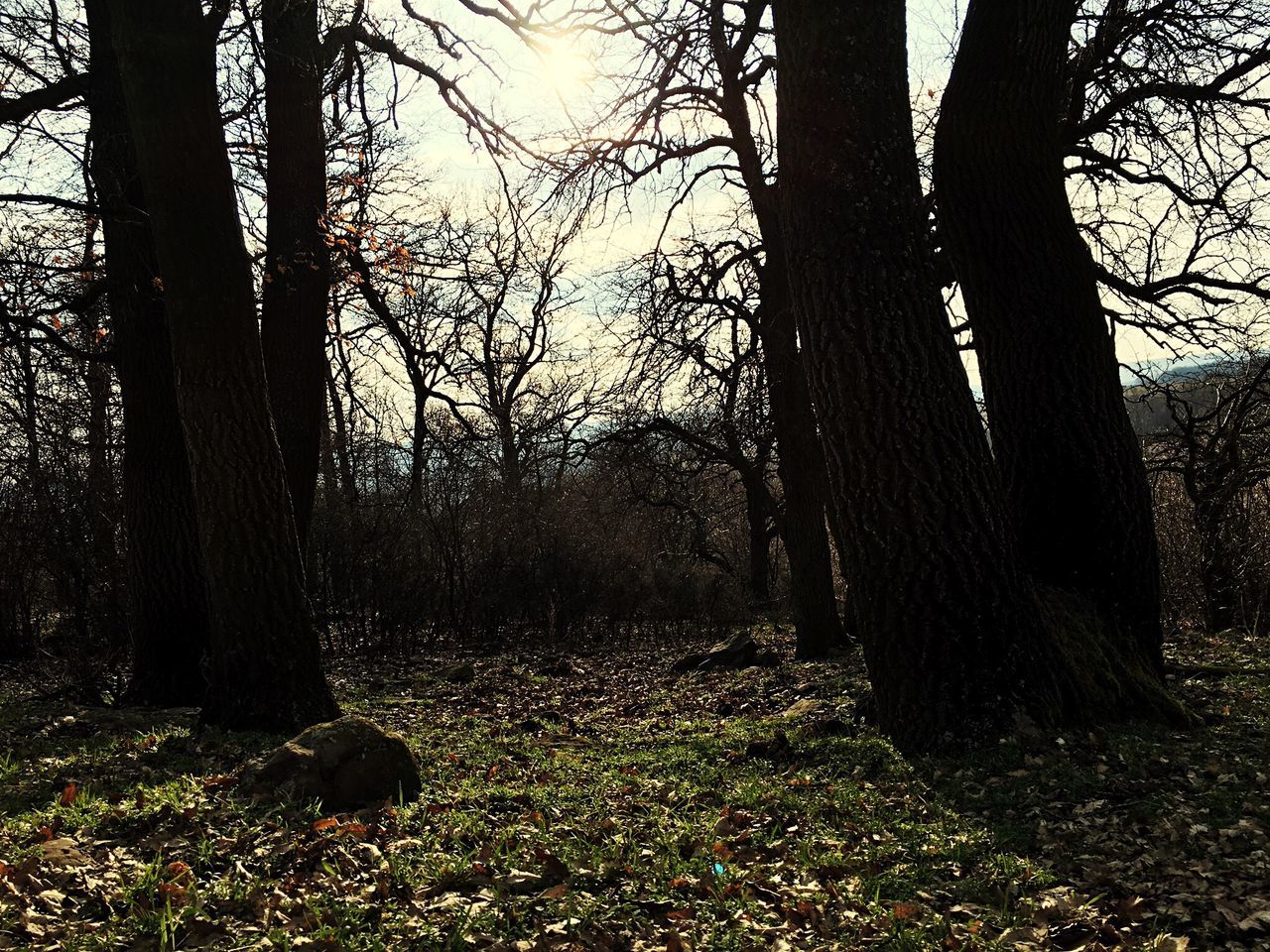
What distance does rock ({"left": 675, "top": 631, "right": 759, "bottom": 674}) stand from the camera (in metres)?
11.8

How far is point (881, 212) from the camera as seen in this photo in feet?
17.4

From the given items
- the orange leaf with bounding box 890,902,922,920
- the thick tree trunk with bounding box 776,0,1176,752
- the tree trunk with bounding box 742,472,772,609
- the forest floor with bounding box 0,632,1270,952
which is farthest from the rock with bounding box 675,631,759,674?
the tree trunk with bounding box 742,472,772,609

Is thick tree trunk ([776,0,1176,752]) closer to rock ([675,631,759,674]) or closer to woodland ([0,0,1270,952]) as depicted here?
woodland ([0,0,1270,952])

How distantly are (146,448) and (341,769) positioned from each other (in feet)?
14.5

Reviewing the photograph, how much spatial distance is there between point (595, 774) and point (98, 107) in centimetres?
711

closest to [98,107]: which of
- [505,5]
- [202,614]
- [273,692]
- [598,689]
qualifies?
[505,5]

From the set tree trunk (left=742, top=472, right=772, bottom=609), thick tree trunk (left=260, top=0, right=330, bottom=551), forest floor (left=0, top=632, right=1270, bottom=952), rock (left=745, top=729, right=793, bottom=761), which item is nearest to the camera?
forest floor (left=0, top=632, right=1270, bottom=952)

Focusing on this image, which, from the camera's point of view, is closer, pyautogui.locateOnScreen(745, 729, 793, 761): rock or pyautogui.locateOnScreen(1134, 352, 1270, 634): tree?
pyautogui.locateOnScreen(745, 729, 793, 761): rock

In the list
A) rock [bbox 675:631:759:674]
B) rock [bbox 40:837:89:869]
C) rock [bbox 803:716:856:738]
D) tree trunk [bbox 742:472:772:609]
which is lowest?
rock [bbox 675:631:759:674]

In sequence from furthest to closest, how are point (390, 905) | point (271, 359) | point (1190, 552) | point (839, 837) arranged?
point (1190, 552) < point (271, 359) < point (839, 837) < point (390, 905)

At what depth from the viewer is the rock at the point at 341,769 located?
4.63 meters

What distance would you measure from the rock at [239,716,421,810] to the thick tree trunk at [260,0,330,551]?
4.02 metres

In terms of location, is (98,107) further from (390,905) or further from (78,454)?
(390,905)

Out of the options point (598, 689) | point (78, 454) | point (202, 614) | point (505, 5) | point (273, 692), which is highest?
point (505, 5)
